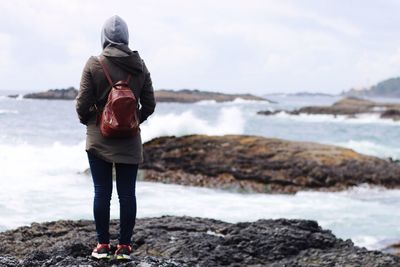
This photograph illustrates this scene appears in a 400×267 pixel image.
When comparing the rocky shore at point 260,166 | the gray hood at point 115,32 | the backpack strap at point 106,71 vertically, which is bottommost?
the rocky shore at point 260,166

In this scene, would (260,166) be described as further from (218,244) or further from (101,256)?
(101,256)

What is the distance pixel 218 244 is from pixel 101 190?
1910 millimetres

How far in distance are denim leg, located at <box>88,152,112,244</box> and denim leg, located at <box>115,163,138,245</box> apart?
83 mm

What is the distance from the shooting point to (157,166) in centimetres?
1498

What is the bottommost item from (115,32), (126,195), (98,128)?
(126,195)

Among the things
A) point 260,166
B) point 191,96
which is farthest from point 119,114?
point 191,96

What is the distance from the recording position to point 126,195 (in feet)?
15.6

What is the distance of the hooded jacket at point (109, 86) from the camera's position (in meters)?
4.55

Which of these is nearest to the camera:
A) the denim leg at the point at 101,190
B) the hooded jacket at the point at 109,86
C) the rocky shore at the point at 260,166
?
the hooded jacket at the point at 109,86

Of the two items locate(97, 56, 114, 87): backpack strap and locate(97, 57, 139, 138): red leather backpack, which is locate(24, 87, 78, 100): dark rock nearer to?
locate(97, 56, 114, 87): backpack strap

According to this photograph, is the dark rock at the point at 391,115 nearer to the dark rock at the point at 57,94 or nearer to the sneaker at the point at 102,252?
the sneaker at the point at 102,252

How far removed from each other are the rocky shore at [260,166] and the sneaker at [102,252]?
9.18 meters

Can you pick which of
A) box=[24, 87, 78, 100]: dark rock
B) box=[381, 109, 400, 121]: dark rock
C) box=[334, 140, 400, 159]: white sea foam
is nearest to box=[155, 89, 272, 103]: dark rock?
box=[24, 87, 78, 100]: dark rock

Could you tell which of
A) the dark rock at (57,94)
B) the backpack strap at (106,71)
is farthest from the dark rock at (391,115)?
the dark rock at (57,94)
